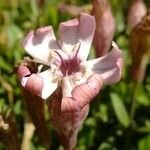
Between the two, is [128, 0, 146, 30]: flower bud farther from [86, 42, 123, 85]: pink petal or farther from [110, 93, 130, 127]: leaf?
[86, 42, 123, 85]: pink petal

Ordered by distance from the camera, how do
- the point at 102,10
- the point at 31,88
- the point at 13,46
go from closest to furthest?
1. the point at 31,88
2. the point at 102,10
3. the point at 13,46

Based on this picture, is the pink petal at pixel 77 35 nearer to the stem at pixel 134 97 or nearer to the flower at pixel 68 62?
A: the flower at pixel 68 62

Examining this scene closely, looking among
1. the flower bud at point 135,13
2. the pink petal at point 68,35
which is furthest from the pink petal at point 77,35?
the flower bud at point 135,13

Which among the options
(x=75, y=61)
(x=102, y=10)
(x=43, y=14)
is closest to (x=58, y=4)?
(x=43, y=14)

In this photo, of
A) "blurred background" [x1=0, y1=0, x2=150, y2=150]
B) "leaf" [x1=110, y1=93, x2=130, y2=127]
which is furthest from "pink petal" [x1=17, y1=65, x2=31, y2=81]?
"leaf" [x1=110, y1=93, x2=130, y2=127]

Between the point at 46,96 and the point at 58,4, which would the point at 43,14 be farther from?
the point at 46,96

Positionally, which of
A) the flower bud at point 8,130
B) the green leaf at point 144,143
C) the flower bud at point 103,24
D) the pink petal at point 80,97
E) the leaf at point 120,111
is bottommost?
the green leaf at point 144,143

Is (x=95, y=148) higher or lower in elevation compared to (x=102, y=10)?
lower
